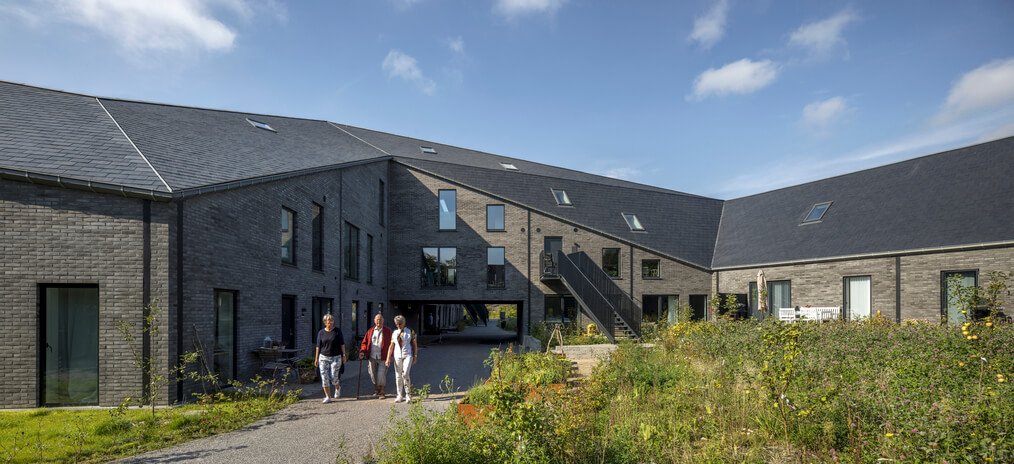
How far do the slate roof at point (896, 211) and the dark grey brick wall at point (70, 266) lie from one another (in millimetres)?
19920

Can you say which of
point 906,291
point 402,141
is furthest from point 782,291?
point 402,141

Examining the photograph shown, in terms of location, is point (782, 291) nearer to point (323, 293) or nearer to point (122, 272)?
point (323, 293)

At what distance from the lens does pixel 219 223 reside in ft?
33.6

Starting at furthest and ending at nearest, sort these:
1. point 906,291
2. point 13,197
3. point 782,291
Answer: point 782,291, point 906,291, point 13,197

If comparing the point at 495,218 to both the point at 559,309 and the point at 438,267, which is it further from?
the point at 559,309

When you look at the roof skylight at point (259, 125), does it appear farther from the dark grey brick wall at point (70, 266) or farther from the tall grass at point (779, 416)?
the tall grass at point (779, 416)

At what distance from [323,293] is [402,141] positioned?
44.8 ft

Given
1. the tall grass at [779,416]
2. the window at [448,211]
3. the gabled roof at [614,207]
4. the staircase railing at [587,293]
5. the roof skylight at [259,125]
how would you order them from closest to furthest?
the tall grass at [779,416], the staircase railing at [587,293], the roof skylight at [259,125], the window at [448,211], the gabled roof at [614,207]

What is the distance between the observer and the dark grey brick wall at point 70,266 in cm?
863

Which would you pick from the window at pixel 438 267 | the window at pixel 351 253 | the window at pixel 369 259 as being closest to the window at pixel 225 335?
the window at pixel 351 253

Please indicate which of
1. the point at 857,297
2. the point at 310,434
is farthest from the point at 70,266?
the point at 857,297

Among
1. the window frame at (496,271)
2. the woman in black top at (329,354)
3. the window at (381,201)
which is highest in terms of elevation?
the window at (381,201)

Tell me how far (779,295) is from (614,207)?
25.8 feet

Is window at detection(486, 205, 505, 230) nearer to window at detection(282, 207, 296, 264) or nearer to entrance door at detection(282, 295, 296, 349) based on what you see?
window at detection(282, 207, 296, 264)
